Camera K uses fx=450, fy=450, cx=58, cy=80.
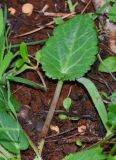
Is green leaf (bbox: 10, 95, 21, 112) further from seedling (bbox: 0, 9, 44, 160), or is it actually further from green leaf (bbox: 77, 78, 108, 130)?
green leaf (bbox: 77, 78, 108, 130)

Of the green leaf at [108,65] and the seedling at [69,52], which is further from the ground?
the seedling at [69,52]

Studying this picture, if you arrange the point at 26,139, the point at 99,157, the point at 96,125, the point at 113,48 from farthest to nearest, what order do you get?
1. the point at 113,48
2. the point at 96,125
3. the point at 26,139
4. the point at 99,157

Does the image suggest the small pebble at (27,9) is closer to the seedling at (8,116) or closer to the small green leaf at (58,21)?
the small green leaf at (58,21)

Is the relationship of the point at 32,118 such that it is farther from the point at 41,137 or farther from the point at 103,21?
the point at 103,21

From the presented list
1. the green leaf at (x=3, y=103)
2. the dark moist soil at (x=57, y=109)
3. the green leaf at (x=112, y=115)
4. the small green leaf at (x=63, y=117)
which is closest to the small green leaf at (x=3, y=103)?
the green leaf at (x=3, y=103)

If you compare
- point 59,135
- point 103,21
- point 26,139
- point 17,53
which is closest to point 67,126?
point 59,135

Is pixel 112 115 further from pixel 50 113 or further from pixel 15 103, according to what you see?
pixel 15 103
